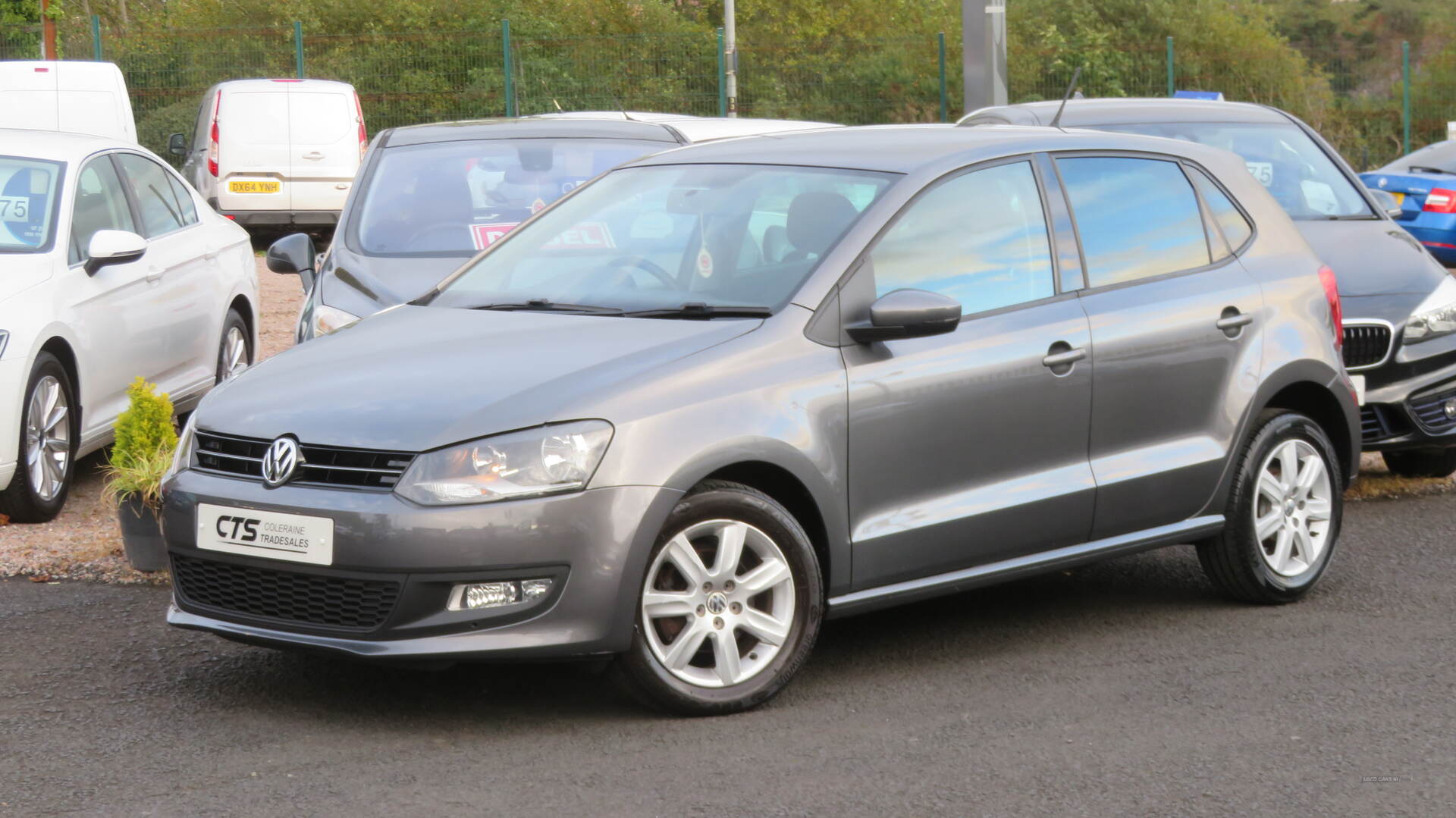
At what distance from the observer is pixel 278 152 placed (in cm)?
2077

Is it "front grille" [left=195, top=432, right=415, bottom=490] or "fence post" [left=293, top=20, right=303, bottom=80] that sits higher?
"fence post" [left=293, top=20, right=303, bottom=80]

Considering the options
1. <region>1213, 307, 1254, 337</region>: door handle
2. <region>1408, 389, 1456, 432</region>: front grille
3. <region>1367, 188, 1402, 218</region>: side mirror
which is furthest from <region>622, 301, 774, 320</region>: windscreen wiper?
<region>1367, 188, 1402, 218</region>: side mirror

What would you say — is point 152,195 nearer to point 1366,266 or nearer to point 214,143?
point 1366,266

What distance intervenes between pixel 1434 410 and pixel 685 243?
3.94 metres

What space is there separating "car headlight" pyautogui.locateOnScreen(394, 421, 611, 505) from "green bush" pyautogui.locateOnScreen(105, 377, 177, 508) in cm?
242

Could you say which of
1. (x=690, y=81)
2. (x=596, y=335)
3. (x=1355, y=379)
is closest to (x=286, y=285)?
(x=690, y=81)

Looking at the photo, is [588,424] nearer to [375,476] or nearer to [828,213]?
[375,476]

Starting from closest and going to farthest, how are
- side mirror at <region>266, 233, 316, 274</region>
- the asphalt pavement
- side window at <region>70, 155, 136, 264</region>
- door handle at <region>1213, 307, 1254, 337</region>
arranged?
1. the asphalt pavement
2. door handle at <region>1213, 307, 1254, 337</region>
3. side mirror at <region>266, 233, 316, 274</region>
4. side window at <region>70, 155, 136, 264</region>

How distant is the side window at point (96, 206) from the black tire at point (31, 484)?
60 centimetres

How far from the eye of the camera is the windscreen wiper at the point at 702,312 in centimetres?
527

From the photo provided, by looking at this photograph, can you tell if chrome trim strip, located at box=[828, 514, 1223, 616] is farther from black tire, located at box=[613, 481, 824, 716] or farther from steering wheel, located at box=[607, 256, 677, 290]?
steering wheel, located at box=[607, 256, 677, 290]

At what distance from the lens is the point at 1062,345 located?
5.70 meters

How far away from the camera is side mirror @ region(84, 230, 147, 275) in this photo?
8.28 meters

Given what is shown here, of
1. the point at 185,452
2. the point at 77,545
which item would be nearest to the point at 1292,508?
the point at 185,452
